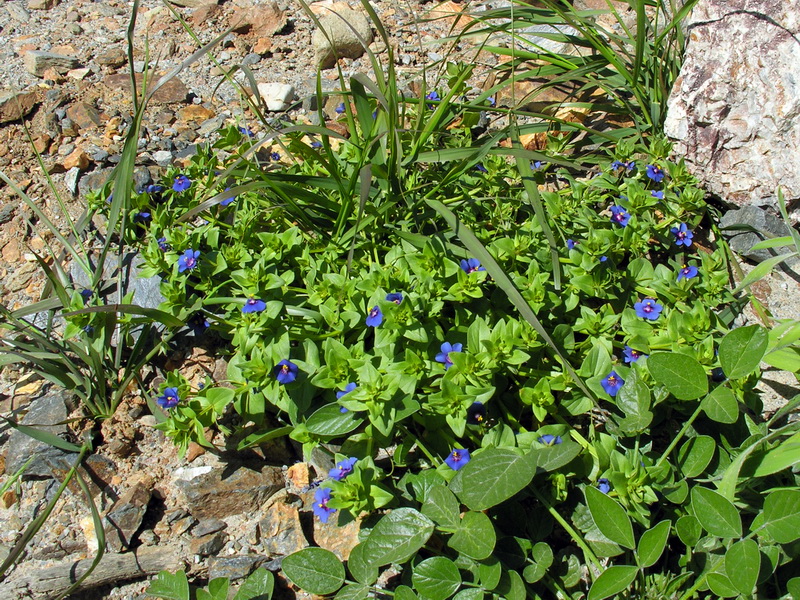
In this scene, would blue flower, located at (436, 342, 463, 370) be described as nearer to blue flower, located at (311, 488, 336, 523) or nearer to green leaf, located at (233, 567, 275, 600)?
blue flower, located at (311, 488, 336, 523)

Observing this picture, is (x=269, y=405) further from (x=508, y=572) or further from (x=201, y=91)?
(x=201, y=91)

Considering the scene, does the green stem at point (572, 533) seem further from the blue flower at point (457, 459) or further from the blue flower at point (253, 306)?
the blue flower at point (253, 306)

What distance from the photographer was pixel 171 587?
219cm

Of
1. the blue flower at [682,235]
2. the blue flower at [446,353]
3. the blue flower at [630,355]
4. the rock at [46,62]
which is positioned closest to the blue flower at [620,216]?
the blue flower at [682,235]

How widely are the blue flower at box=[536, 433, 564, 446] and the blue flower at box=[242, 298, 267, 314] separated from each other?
1.12 meters

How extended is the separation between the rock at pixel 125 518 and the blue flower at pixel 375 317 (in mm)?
1080

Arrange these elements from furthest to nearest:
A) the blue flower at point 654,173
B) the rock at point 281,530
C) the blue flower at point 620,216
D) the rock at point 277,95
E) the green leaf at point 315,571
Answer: the rock at point 277,95, the blue flower at point 654,173, the blue flower at point 620,216, the rock at point 281,530, the green leaf at point 315,571

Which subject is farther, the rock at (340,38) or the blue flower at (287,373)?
the rock at (340,38)

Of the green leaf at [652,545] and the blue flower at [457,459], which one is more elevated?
the blue flower at [457,459]

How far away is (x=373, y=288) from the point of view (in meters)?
2.53

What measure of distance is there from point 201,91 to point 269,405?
230cm

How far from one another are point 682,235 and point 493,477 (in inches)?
62.3

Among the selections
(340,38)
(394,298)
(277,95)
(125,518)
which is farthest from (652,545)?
(340,38)

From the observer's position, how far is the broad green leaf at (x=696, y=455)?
7.30ft
